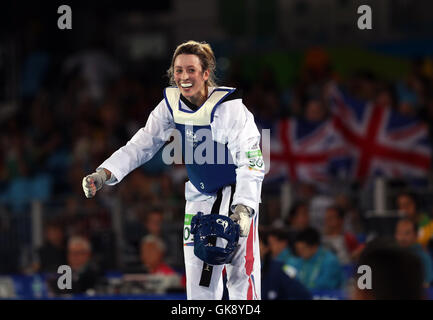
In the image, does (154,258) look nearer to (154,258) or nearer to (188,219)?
(154,258)

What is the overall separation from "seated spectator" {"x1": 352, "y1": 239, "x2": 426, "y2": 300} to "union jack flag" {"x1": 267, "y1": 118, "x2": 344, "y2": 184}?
8.00 meters

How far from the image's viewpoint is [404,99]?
1216cm

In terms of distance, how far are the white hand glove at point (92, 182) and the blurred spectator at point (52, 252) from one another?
4772 mm

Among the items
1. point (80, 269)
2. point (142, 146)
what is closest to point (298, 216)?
point (80, 269)

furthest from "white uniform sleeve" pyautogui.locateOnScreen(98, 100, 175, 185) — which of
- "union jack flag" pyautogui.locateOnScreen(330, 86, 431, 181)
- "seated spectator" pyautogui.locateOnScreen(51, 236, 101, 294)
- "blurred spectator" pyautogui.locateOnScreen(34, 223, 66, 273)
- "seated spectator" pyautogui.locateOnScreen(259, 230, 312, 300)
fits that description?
"union jack flag" pyautogui.locateOnScreen(330, 86, 431, 181)

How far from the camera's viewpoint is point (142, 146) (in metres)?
5.52

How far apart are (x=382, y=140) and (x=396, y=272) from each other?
8385 millimetres

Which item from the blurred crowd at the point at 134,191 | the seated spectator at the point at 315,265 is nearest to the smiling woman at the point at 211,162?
the blurred crowd at the point at 134,191

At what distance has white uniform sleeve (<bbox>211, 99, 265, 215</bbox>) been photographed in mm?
5074

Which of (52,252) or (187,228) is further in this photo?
(52,252)

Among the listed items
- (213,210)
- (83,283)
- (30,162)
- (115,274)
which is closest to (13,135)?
(30,162)

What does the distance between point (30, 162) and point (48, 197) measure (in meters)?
0.96

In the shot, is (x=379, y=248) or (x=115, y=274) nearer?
(x=379, y=248)

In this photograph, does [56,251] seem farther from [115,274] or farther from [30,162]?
[30,162]
